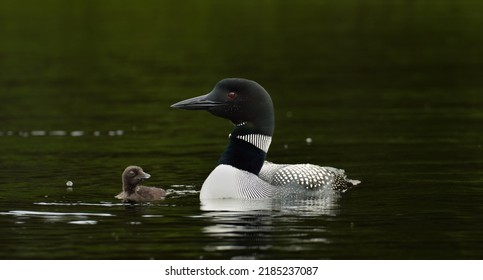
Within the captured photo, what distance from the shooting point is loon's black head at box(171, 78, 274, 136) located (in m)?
12.3

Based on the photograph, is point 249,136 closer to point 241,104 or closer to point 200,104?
point 241,104

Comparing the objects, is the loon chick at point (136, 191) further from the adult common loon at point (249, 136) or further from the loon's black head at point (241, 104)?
the loon's black head at point (241, 104)

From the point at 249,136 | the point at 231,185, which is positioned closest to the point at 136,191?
the point at 231,185

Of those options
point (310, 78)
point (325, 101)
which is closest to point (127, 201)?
point (325, 101)

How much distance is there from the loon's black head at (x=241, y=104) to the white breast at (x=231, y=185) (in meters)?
0.43

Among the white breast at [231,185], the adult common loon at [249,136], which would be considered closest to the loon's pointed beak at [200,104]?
the adult common loon at [249,136]

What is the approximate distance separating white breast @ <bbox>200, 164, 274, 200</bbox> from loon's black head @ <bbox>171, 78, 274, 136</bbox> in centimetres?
43

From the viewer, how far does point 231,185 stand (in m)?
12.1

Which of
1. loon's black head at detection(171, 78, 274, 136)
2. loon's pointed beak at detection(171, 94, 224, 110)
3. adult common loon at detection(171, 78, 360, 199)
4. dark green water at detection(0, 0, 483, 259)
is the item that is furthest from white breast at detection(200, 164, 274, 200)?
loon's pointed beak at detection(171, 94, 224, 110)

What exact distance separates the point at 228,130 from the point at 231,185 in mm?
5798

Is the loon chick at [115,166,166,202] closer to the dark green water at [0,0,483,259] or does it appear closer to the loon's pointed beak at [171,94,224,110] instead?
the dark green water at [0,0,483,259]

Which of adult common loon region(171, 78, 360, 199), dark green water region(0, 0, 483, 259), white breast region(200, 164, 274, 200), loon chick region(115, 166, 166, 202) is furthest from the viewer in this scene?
loon chick region(115, 166, 166, 202)

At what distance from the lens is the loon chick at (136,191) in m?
12.3

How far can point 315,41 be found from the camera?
35.5 meters
